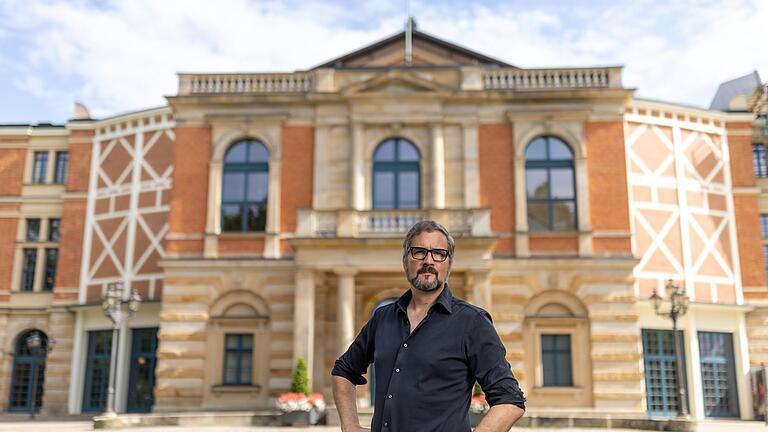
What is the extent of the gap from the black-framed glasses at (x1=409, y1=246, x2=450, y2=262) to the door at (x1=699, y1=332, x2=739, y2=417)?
83.1 ft

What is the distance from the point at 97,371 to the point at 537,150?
58.0 ft

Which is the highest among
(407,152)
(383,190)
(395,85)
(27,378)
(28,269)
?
(395,85)

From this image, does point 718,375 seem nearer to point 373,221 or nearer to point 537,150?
point 537,150

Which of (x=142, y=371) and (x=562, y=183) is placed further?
(x=142, y=371)

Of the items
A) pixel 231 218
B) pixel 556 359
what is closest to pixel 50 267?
pixel 231 218

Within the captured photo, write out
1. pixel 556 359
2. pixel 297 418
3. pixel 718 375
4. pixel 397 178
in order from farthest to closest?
pixel 718 375 → pixel 397 178 → pixel 556 359 → pixel 297 418

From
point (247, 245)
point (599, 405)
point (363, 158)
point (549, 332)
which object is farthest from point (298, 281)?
point (599, 405)

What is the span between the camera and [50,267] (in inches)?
1194

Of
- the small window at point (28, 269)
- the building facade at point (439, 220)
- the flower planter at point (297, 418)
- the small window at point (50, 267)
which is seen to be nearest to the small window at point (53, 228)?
the small window at point (50, 267)

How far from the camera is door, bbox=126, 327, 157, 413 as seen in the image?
1064 inches

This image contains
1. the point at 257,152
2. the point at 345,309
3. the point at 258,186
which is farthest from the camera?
the point at 257,152

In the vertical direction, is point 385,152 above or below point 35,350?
above

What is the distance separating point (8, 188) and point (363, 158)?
16.0 m

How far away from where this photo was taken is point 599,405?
73.3 ft
